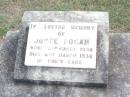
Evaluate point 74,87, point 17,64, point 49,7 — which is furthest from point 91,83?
point 49,7

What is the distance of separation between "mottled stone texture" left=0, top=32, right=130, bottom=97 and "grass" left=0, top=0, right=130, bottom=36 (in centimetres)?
193

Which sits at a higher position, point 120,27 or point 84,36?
point 120,27

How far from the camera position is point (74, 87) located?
306 centimetres

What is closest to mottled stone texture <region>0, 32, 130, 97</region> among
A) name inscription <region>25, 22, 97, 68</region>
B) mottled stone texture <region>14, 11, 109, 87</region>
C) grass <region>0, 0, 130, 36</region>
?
mottled stone texture <region>14, 11, 109, 87</region>

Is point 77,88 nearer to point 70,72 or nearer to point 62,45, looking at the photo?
point 70,72

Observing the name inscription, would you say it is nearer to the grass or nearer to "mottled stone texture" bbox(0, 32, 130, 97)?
"mottled stone texture" bbox(0, 32, 130, 97)

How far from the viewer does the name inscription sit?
3.09m

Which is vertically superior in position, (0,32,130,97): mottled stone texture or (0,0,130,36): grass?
(0,0,130,36): grass

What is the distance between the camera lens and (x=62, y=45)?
10.4 ft

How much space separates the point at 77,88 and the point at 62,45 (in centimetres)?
40

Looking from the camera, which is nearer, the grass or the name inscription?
the name inscription

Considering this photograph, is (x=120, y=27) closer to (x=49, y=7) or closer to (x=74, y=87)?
(x=49, y=7)

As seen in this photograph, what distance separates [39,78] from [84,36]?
54cm

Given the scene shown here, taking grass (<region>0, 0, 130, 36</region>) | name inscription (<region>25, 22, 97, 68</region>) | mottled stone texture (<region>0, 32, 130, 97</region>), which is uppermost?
grass (<region>0, 0, 130, 36</region>)
